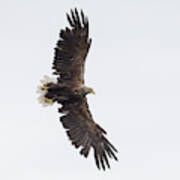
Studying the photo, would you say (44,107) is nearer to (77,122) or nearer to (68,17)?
(77,122)

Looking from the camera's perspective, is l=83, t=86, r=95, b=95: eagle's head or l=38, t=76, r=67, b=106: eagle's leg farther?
l=83, t=86, r=95, b=95: eagle's head

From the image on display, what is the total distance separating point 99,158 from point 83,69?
8.68 ft

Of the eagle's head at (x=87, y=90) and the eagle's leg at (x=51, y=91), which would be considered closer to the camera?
the eagle's leg at (x=51, y=91)

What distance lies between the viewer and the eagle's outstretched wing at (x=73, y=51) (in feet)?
94.9

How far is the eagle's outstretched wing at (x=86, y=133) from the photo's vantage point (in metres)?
29.6

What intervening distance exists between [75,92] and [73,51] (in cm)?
121

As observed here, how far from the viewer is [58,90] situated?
96.2ft

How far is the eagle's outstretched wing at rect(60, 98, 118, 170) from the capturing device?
29.6 meters

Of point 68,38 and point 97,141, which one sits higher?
point 68,38

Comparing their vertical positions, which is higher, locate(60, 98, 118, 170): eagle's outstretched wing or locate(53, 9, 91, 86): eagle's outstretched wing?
locate(53, 9, 91, 86): eagle's outstretched wing

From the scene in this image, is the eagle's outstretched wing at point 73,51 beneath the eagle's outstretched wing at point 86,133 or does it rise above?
above

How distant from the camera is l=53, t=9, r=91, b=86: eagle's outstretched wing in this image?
28.9m

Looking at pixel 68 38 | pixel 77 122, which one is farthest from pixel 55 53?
pixel 77 122

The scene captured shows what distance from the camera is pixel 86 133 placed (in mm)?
30188
